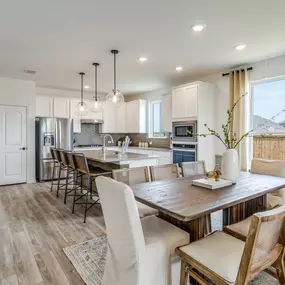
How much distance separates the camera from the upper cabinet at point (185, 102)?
463 centimetres

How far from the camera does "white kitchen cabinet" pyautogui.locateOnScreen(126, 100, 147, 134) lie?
22.0 ft

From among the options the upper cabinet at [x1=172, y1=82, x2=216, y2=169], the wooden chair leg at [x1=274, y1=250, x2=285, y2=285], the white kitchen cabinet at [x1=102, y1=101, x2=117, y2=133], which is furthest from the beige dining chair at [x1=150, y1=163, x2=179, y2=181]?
the white kitchen cabinet at [x1=102, y1=101, x2=117, y2=133]

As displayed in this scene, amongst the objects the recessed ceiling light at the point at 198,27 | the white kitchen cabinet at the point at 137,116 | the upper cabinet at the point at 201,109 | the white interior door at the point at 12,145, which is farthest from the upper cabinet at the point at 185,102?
the white interior door at the point at 12,145

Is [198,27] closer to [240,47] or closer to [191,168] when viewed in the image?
[240,47]

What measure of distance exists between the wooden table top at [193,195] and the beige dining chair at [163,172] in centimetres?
27

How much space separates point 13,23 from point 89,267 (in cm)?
292

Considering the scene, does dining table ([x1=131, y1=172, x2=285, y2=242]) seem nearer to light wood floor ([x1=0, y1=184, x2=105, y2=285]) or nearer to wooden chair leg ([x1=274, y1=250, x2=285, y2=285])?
wooden chair leg ([x1=274, y1=250, x2=285, y2=285])

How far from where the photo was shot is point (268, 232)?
4.15 ft

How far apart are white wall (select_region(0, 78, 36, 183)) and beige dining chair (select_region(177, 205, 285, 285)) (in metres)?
5.22

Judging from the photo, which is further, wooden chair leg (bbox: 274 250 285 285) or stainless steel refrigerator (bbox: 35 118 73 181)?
Result: stainless steel refrigerator (bbox: 35 118 73 181)

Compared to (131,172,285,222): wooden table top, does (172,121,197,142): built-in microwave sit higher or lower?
higher

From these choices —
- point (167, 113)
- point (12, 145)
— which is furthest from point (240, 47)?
point (12, 145)

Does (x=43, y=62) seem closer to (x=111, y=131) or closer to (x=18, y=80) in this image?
(x=18, y=80)

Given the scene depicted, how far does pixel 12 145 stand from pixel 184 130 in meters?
4.24
